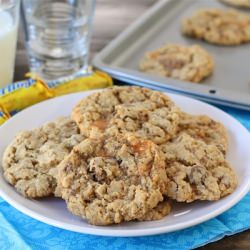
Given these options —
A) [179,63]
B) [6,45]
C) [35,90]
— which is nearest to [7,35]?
[6,45]

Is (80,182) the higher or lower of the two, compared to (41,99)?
higher

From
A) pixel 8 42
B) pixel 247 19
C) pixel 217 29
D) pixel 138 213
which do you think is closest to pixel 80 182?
pixel 138 213

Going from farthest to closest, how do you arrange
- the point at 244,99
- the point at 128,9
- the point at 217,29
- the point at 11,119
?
the point at 128,9 → the point at 217,29 → the point at 244,99 → the point at 11,119

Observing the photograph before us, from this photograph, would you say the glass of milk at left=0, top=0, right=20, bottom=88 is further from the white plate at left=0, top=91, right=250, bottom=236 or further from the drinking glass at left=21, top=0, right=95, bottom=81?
the white plate at left=0, top=91, right=250, bottom=236

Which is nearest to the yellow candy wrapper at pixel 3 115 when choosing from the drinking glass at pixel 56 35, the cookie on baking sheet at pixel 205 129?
the drinking glass at pixel 56 35

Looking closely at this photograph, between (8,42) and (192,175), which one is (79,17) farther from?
(192,175)

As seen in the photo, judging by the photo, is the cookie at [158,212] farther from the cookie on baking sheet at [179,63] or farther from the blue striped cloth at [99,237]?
the cookie on baking sheet at [179,63]

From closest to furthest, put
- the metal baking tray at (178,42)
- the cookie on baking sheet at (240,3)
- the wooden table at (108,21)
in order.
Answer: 1. the metal baking tray at (178,42)
2. the wooden table at (108,21)
3. the cookie on baking sheet at (240,3)
